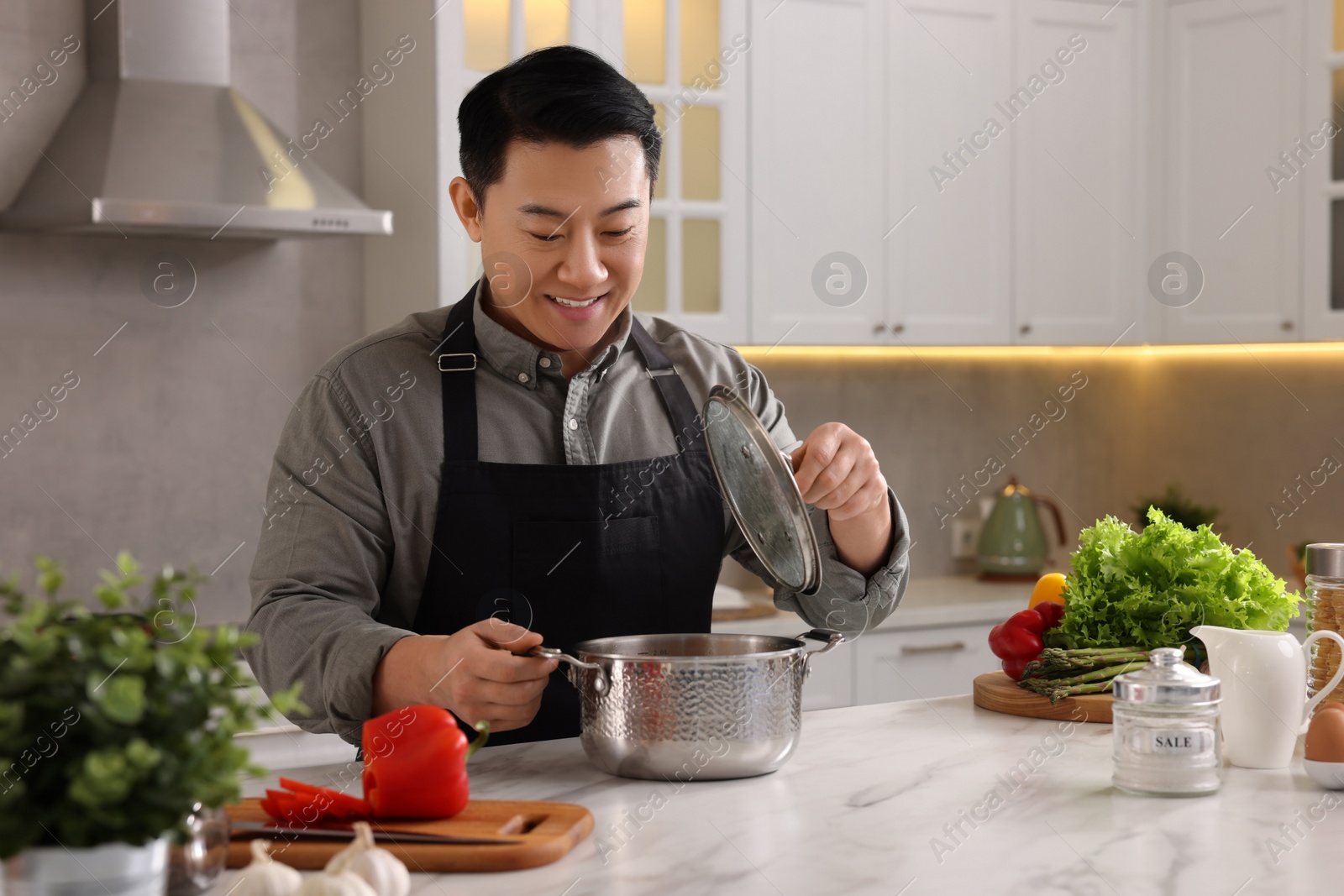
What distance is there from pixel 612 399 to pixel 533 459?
13cm

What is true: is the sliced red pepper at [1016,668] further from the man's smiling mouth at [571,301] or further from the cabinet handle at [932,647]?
the cabinet handle at [932,647]

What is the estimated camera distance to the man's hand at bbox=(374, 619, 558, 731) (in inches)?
49.0

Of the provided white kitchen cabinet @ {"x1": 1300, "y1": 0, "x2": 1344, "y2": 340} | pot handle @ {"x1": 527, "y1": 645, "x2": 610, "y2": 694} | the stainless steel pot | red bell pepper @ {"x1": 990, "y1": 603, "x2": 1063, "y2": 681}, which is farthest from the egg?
white kitchen cabinet @ {"x1": 1300, "y1": 0, "x2": 1344, "y2": 340}

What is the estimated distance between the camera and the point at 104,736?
0.72m

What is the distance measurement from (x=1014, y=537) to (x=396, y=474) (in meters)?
2.32

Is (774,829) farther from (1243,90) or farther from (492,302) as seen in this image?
(1243,90)

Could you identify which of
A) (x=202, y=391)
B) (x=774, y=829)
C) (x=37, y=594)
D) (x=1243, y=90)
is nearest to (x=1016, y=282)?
(x=1243, y=90)

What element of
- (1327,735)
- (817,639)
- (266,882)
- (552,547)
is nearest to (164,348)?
(552,547)

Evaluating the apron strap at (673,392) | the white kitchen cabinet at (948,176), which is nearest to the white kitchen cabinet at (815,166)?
the white kitchen cabinet at (948,176)

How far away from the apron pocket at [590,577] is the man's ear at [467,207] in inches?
14.4

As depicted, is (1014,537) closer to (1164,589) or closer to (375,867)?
(1164,589)

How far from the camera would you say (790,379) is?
140 inches

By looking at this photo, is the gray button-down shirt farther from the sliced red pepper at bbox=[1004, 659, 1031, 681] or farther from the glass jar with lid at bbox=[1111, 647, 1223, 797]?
the glass jar with lid at bbox=[1111, 647, 1223, 797]

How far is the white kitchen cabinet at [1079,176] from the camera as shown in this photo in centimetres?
346
